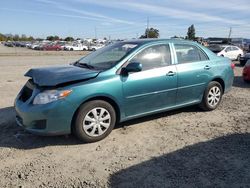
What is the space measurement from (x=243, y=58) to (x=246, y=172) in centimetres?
1663

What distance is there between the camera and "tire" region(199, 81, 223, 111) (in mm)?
6059

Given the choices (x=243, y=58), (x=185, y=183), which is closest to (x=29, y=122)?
(x=185, y=183)

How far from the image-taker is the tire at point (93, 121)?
14.2 feet

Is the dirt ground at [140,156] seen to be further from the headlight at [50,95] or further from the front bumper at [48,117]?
the headlight at [50,95]

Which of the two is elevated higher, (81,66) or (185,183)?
(81,66)

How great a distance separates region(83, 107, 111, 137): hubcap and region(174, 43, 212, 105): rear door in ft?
5.38

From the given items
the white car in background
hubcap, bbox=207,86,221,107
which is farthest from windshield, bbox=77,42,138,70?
the white car in background

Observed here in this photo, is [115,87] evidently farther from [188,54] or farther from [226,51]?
[226,51]

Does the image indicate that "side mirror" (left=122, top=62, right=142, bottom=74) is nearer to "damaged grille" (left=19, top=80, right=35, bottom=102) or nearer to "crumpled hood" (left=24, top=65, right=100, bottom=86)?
"crumpled hood" (left=24, top=65, right=100, bottom=86)

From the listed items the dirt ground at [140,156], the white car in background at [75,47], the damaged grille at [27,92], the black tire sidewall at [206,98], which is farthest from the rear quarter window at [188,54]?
the white car in background at [75,47]

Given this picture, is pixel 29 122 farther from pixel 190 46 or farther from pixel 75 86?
pixel 190 46

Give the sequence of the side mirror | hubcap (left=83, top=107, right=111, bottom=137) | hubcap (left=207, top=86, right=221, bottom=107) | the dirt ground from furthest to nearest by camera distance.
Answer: hubcap (left=207, top=86, right=221, bottom=107) < the side mirror < hubcap (left=83, top=107, right=111, bottom=137) < the dirt ground

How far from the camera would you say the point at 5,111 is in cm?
616

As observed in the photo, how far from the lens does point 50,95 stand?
13.6ft
